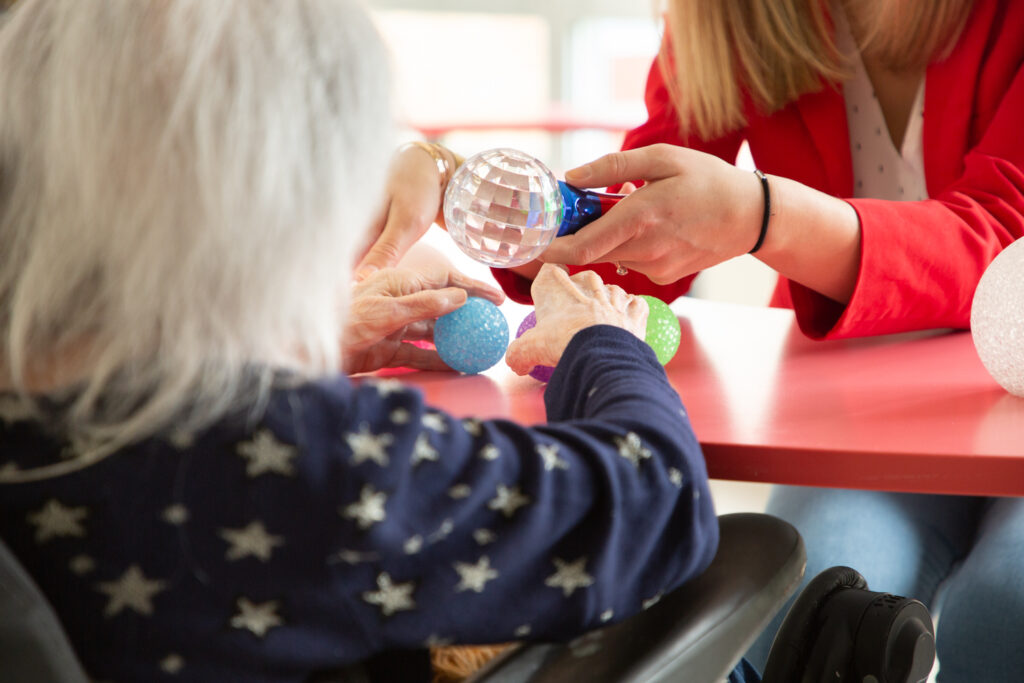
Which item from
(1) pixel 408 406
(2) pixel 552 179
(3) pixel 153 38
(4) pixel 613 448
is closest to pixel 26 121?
(3) pixel 153 38

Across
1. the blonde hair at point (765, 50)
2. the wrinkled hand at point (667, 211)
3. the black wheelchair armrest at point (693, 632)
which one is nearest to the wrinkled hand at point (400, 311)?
the wrinkled hand at point (667, 211)

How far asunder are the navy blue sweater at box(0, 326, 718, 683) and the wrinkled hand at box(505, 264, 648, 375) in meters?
0.21

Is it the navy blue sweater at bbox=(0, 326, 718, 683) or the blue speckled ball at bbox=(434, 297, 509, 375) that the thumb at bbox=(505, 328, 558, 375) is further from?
the navy blue sweater at bbox=(0, 326, 718, 683)

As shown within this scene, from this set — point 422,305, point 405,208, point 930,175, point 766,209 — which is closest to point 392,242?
point 405,208

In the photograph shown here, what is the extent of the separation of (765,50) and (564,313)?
0.64 meters

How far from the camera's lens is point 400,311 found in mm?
891

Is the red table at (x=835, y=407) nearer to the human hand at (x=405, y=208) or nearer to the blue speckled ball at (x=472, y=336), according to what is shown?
the blue speckled ball at (x=472, y=336)

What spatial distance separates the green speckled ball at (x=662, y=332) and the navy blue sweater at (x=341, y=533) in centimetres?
32

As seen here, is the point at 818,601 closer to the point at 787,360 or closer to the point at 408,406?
the point at 787,360

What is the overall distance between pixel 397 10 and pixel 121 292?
236 inches

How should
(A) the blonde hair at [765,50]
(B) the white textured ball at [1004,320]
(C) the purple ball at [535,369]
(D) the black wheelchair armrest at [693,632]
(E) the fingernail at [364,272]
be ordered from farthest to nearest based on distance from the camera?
(A) the blonde hair at [765,50] → (E) the fingernail at [364,272] → (C) the purple ball at [535,369] → (B) the white textured ball at [1004,320] → (D) the black wheelchair armrest at [693,632]

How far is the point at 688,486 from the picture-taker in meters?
0.60

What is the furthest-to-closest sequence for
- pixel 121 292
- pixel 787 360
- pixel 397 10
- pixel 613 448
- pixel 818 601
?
pixel 397 10
pixel 787 360
pixel 818 601
pixel 613 448
pixel 121 292

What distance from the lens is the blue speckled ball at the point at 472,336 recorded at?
2.98 ft
